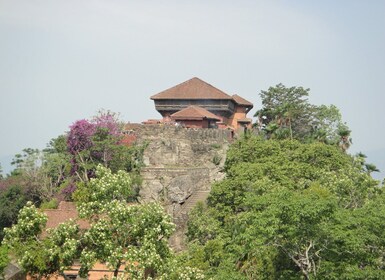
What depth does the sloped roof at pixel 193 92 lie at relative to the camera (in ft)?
160

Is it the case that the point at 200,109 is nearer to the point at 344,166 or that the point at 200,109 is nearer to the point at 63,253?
the point at 344,166

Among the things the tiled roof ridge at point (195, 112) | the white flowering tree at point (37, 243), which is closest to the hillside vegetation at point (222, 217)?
the white flowering tree at point (37, 243)

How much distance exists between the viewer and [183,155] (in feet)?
140

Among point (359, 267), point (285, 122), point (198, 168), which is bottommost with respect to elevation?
point (359, 267)

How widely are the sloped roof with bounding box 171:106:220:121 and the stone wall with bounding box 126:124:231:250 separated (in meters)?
1.95

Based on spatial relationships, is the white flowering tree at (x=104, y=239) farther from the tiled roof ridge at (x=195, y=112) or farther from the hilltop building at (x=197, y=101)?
the hilltop building at (x=197, y=101)

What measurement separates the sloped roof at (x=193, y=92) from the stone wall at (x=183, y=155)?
19.5 feet

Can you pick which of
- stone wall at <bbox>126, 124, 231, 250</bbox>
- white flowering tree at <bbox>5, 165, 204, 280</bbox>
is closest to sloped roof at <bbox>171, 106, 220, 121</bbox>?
stone wall at <bbox>126, 124, 231, 250</bbox>

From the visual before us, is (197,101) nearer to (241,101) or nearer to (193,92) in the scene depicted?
(193,92)

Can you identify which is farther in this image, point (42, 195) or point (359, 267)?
point (42, 195)

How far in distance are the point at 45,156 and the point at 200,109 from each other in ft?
40.8

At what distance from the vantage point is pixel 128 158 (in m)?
39.5

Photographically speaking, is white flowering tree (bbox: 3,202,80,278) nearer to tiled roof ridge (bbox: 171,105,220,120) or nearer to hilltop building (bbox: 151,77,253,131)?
tiled roof ridge (bbox: 171,105,220,120)

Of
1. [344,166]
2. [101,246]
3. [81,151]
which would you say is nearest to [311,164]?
[344,166]
